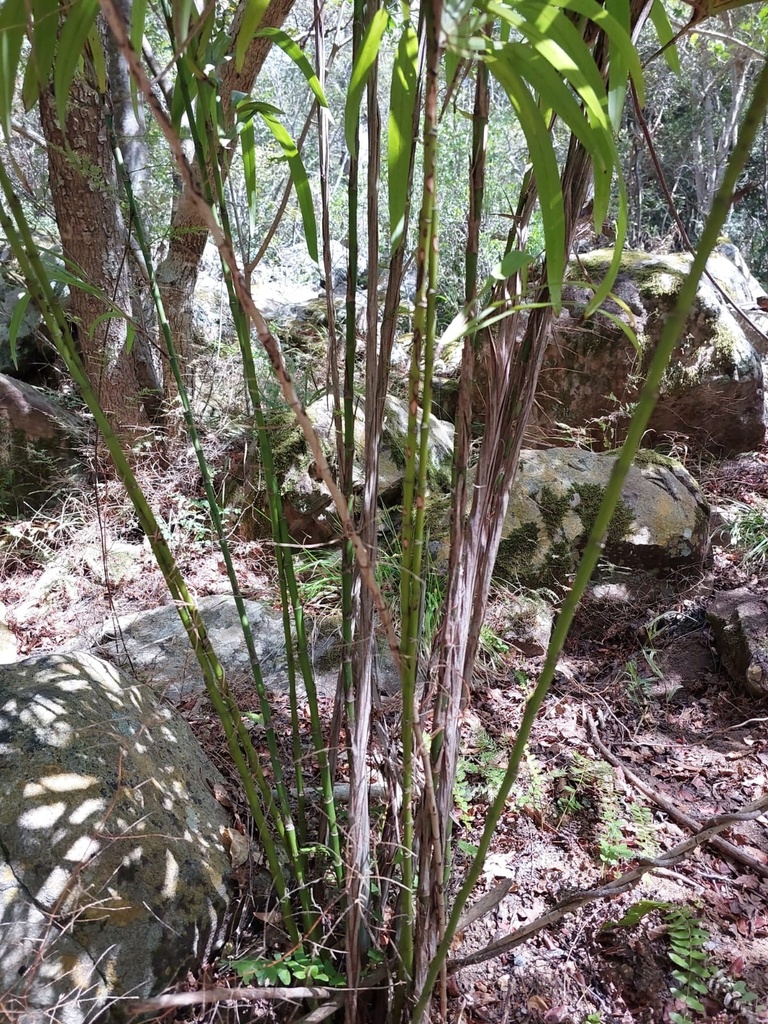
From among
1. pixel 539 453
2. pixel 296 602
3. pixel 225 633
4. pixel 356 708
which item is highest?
pixel 296 602

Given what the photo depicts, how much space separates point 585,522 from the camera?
2.38m

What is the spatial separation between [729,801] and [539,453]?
4.78 ft

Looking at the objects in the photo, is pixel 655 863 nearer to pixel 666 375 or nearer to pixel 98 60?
pixel 98 60

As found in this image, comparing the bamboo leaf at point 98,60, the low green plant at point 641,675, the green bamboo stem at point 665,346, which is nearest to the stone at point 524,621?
the low green plant at point 641,675

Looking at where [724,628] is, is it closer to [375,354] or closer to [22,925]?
[375,354]

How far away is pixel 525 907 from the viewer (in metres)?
1.20

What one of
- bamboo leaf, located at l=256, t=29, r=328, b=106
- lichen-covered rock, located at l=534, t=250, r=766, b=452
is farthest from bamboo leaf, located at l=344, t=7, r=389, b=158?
lichen-covered rock, located at l=534, t=250, r=766, b=452

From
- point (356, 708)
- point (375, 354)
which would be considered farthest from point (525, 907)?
point (375, 354)

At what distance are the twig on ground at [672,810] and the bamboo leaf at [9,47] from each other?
49.9 inches

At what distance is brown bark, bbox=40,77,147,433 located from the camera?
2.17 meters

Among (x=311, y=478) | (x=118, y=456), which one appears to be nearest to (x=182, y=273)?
(x=311, y=478)

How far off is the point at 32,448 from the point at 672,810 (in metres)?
2.65

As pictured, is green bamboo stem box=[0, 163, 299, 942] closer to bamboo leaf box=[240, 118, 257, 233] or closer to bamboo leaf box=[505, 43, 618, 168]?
bamboo leaf box=[240, 118, 257, 233]

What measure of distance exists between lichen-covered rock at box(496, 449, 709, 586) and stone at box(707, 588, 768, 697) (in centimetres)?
31
